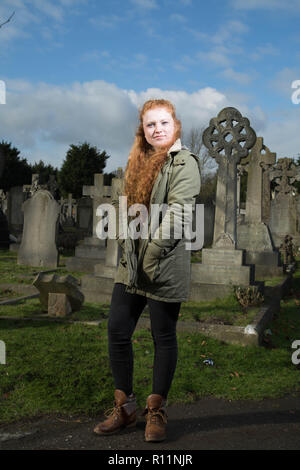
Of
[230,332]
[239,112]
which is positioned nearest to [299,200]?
[239,112]

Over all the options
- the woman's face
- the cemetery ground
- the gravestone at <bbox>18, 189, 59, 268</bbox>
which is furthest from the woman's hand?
the gravestone at <bbox>18, 189, 59, 268</bbox>

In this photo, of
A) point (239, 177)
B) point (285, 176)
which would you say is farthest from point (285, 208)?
point (239, 177)

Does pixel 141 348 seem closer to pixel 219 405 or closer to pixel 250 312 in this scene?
pixel 219 405

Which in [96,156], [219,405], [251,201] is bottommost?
[219,405]

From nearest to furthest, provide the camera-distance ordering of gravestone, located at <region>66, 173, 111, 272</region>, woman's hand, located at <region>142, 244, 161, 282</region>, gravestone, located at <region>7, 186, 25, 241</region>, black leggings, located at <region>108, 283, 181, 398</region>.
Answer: woman's hand, located at <region>142, 244, 161, 282</region> → black leggings, located at <region>108, 283, 181, 398</region> → gravestone, located at <region>66, 173, 111, 272</region> → gravestone, located at <region>7, 186, 25, 241</region>

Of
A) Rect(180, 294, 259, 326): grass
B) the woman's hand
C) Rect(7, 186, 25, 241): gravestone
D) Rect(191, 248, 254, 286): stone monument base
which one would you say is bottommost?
Rect(180, 294, 259, 326): grass

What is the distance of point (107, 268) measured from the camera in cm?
846

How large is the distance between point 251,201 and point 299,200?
8.57 metres

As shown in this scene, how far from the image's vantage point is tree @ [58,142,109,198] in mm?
40094

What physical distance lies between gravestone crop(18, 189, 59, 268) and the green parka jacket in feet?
29.1

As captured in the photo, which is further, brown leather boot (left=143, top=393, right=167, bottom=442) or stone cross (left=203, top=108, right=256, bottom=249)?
stone cross (left=203, top=108, right=256, bottom=249)

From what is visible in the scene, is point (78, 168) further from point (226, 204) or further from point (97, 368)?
point (97, 368)

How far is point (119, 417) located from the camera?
2.84 meters

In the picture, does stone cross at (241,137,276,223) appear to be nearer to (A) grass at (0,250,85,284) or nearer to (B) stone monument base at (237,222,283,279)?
(B) stone monument base at (237,222,283,279)
